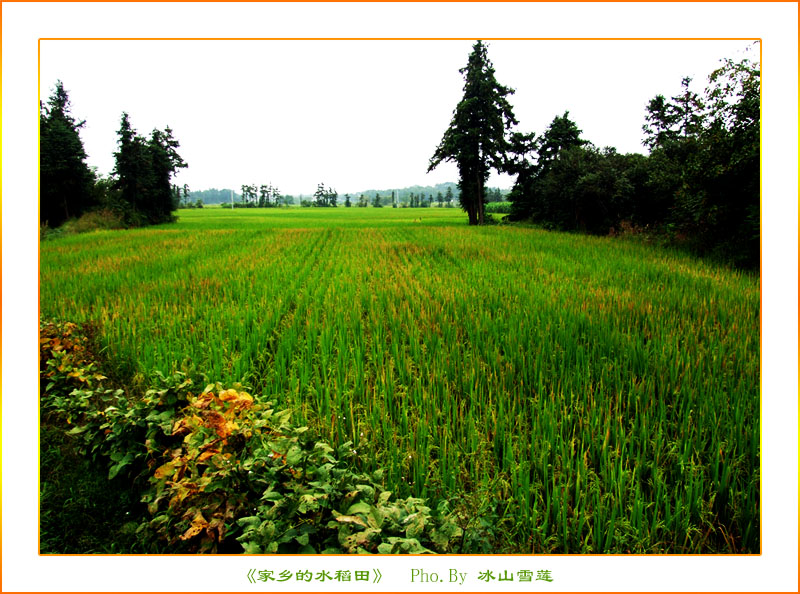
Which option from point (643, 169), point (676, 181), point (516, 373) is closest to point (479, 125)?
point (643, 169)

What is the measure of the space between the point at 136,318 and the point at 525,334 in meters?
4.55

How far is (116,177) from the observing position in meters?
30.1

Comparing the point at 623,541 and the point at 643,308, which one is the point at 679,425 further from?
the point at 643,308

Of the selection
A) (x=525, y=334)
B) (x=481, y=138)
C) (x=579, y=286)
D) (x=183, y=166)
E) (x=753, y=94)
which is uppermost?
(x=183, y=166)

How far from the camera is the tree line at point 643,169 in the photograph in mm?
7348

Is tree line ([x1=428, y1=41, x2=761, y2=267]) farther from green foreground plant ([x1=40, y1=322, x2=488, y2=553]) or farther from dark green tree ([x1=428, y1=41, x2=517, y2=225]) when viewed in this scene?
green foreground plant ([x1=40, y1=322, x2=488, y2=553])

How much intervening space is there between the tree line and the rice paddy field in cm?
186

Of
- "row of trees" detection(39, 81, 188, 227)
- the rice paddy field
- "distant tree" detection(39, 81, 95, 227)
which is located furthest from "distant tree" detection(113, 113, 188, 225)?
the rice paddy field

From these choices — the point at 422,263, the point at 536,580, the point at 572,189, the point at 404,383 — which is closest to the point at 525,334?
the point at 404,383

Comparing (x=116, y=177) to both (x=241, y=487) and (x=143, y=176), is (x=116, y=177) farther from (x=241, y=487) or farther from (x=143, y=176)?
(x=241, y=487)

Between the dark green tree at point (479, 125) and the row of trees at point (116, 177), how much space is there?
19899 mm

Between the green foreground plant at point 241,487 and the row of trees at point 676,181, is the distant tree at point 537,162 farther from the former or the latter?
the green foreground plant at point 241,487

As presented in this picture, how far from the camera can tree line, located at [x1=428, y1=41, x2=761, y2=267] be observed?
735 cm

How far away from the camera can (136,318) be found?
471 centimetres
